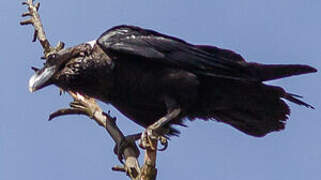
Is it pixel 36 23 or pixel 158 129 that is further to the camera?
pixel 36 23

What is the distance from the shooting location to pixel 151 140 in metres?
5.59

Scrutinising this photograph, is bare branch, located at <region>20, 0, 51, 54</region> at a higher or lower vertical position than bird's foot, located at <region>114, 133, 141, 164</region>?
higher

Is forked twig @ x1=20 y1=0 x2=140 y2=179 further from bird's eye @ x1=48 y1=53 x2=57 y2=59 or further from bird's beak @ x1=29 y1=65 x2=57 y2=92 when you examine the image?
bird's beak @ x1=29 y1=65 x2=57 y2=92

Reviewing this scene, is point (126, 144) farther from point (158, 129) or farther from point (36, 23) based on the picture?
point (36, 23)

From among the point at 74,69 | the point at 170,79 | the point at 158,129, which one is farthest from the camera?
the point at 74,69

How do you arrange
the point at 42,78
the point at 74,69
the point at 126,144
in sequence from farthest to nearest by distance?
the point at 74,69 < the point at 42,78 < the point at 126,144

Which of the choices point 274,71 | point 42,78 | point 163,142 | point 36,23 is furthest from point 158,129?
point 36,23

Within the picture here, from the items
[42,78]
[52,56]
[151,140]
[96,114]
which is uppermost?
[52,56]

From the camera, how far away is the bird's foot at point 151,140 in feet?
17.4

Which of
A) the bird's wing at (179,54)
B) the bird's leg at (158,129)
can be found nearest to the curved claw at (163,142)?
the bird's leg at (158,129)

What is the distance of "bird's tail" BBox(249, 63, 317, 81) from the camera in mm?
6562

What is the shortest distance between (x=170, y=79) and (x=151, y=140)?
107cm

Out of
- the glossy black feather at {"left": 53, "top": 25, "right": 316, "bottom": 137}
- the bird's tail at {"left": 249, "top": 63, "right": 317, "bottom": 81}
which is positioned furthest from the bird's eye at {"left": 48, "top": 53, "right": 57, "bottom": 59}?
the bird's tail at {"left": 249, "top": 63, "right": 317, "bottom": 81}

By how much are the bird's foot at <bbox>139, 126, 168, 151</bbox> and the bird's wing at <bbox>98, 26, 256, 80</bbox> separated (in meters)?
0.86
